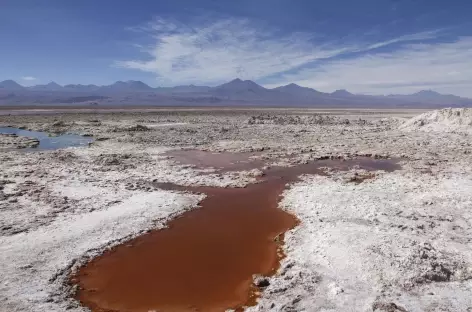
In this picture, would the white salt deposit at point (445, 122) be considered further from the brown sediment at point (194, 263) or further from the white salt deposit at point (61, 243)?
the white salt deposit at point (61, 243)

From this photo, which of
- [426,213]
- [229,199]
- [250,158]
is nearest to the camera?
[426,213]

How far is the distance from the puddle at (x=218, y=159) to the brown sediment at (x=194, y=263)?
20.9 ft

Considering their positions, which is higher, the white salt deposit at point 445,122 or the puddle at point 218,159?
the white salt deposit at point 445,122

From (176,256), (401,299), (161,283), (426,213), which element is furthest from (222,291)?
(426,213)

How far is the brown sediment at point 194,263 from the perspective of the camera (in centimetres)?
754

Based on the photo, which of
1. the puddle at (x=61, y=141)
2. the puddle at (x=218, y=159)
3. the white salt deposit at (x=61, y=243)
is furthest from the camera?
the puddle at (x=61, y=141)

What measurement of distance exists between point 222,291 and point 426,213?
26.3 feet

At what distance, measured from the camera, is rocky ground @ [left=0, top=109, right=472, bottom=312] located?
7.46 metres

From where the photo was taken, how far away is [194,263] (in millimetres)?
9156

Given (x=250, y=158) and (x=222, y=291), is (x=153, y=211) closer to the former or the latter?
(x=222, y=291)

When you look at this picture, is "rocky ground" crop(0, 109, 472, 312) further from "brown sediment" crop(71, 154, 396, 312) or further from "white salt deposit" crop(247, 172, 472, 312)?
"brown sediment" crop(71, 154, 396, 312)

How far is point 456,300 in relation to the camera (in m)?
7.12

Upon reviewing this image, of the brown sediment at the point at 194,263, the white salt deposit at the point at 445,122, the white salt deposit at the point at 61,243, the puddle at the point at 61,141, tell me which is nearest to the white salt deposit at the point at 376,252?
the brown sediment at the point at 194,263

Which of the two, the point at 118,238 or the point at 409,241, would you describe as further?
the point at 118,238
